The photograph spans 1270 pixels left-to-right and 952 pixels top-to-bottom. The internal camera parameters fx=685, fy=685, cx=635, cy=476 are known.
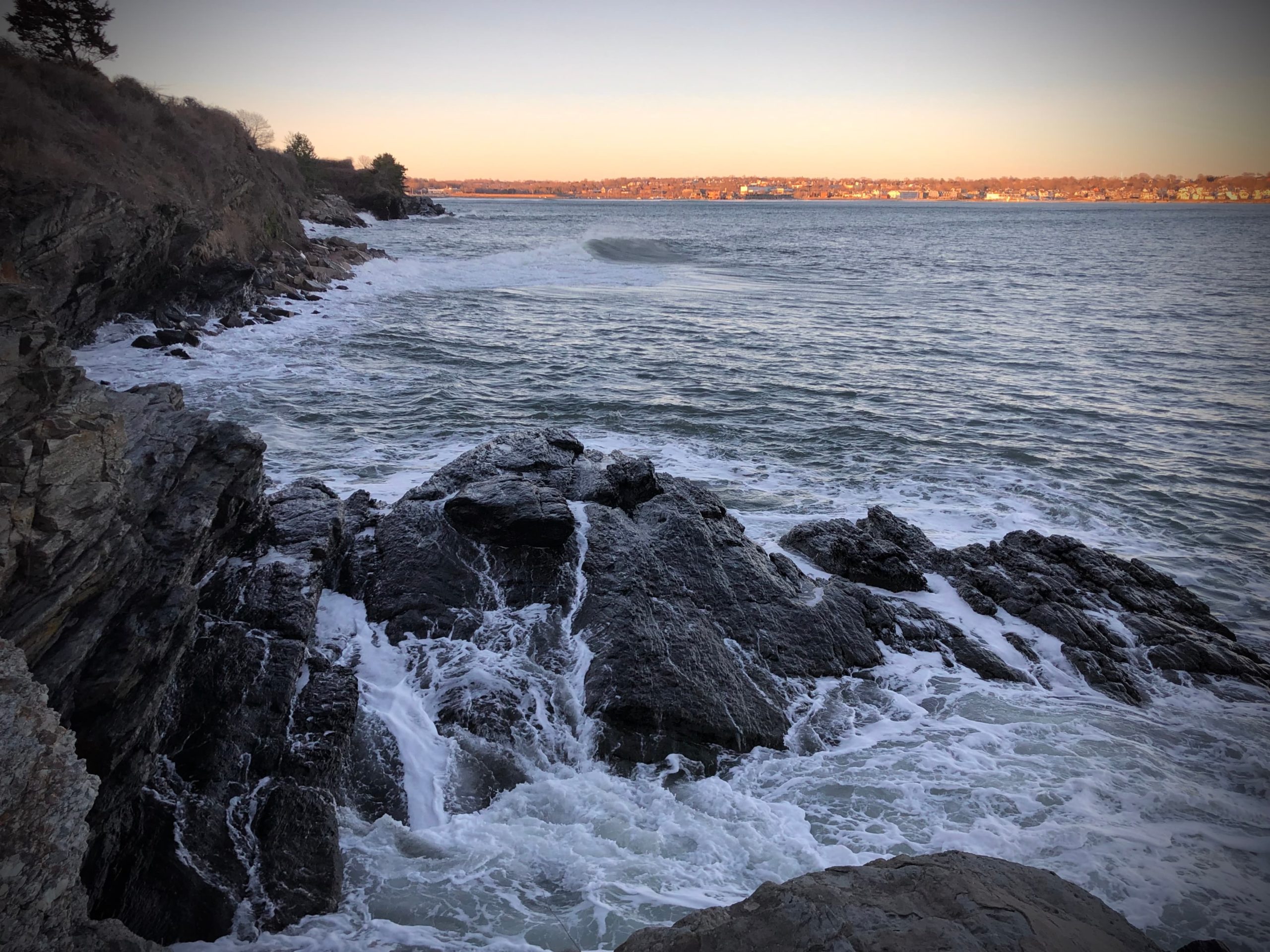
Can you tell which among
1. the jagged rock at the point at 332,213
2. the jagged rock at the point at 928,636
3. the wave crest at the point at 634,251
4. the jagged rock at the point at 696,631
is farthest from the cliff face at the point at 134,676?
the jagged rock at the point at 332,213

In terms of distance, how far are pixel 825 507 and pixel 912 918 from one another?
32.1 ft

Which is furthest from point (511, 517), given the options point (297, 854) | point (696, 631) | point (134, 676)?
point (297, 854)

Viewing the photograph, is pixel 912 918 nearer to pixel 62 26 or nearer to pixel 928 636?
pixel 928 636

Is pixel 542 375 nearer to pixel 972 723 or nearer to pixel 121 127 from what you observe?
pixel 972 723

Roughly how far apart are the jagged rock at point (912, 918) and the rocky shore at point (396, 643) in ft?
0.06

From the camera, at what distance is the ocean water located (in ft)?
19.6

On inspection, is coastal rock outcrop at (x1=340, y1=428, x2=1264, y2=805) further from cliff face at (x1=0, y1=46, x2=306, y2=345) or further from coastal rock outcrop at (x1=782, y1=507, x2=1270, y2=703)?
cliff face at (x1=0, y1=46, x2=306, y2=345)

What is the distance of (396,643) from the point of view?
845 cm

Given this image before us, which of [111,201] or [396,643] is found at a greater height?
[111,201]

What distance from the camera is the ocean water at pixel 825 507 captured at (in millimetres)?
5973

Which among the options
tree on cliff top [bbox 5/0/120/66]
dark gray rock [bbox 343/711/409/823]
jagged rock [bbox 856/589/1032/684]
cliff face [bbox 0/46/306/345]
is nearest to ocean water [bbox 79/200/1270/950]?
dark gray rock [bbox 343/711/409/823]

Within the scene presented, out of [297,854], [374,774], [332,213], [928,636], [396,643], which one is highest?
[332,213]

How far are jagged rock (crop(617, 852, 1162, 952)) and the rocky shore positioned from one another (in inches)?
0.8

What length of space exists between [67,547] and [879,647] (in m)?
8.93
